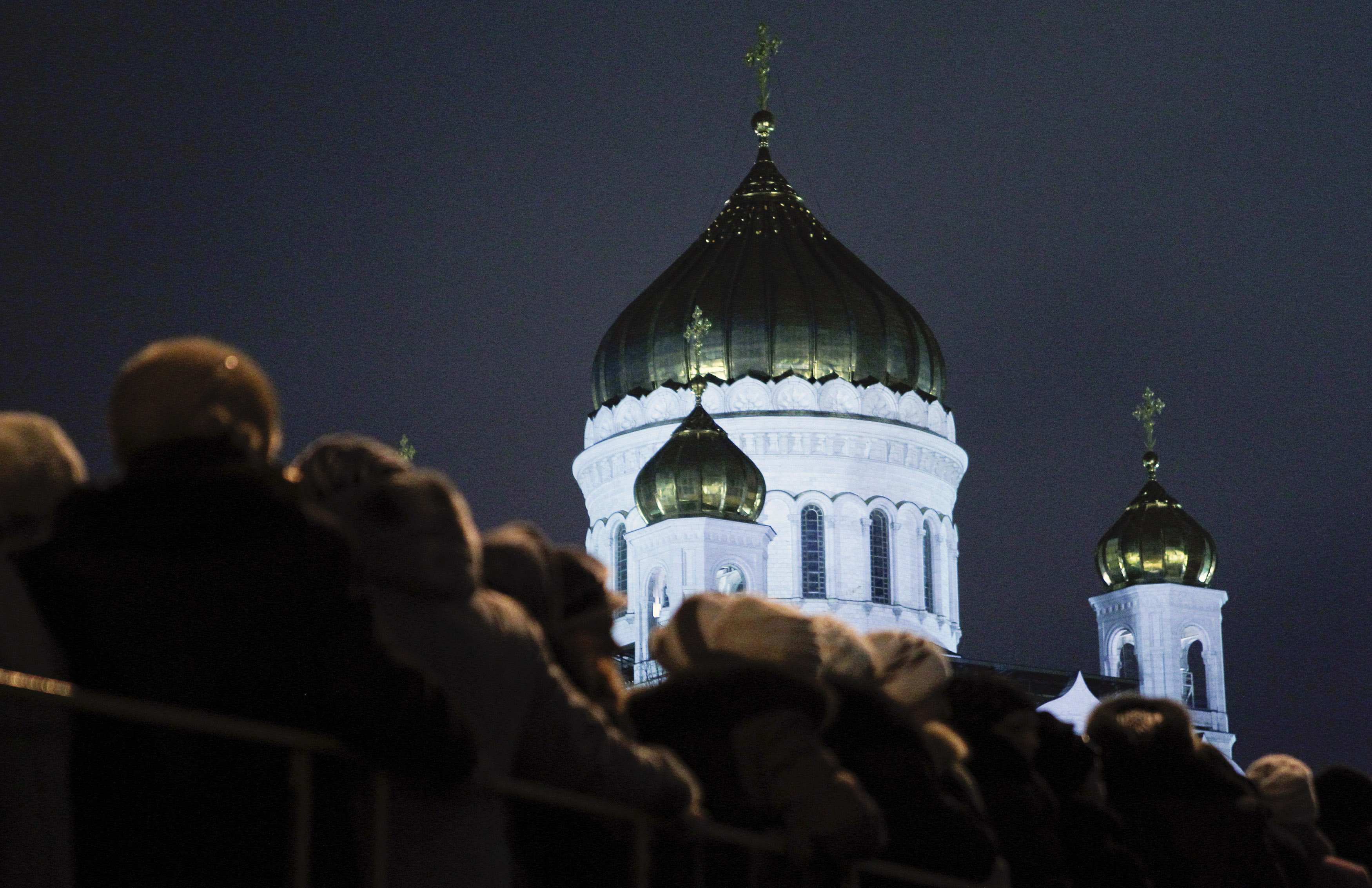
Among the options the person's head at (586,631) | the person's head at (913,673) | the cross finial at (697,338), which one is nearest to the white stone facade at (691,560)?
the cross finial at (697,338)

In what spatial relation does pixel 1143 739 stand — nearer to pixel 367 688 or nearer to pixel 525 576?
pixel 525 576

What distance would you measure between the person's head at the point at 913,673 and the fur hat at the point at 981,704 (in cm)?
35

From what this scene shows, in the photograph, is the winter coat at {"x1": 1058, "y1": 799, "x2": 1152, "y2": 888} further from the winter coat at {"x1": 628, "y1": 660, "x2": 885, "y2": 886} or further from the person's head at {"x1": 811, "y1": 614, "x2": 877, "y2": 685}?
the winter coat at {"x1": 628, "y1": 660, "x2": 885, "y2": 886}

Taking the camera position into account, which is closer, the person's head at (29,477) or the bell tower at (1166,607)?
the person's head at (29,477)

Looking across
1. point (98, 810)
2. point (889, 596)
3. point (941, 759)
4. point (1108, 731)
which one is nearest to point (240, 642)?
point (98, 810)

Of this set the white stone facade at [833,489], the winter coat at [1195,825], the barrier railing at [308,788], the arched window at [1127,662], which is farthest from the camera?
the arched window at [1127,662]

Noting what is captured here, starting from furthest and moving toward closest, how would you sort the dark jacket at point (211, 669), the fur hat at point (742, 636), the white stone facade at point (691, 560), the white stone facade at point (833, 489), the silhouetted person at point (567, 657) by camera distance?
the white stone facade at point (833, 489)
the white stone facade at point (691, 560)
the fur hat at point (742, 636)
the silhouetted person at point (567, 657)
the dark jacket at point (211, 669)

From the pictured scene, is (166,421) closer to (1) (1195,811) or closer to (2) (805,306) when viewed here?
(1) (1195,811)

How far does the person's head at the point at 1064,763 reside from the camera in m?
6.06

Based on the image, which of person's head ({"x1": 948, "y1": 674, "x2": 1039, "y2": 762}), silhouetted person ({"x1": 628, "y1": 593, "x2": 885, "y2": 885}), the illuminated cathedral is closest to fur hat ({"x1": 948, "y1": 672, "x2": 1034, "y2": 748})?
person's head ({"x1": 948, "y1": 674, "x2": 1039, "y2": 762})

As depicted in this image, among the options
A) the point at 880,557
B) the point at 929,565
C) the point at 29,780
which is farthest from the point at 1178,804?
the point at 929,565

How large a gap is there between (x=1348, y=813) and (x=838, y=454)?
1200 inches

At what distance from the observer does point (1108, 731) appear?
641 centimetres

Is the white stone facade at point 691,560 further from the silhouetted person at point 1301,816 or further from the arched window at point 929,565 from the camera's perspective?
the silhouetted person at point 1301,816
